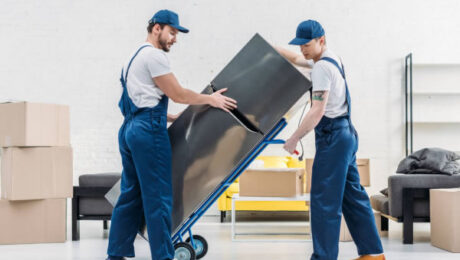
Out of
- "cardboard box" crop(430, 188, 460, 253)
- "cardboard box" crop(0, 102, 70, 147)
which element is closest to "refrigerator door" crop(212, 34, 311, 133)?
"cardboard box" crop(430, 188, 460, 253)

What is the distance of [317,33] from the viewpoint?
9.12 ft

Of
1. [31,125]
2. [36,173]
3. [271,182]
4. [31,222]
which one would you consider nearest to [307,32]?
[271,182]

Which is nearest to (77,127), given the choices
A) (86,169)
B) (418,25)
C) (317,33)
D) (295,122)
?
(86,169)

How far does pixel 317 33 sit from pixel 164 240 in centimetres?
121

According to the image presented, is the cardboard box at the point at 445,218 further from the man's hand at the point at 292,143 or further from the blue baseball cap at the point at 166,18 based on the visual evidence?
the blue baseball cap at the point at 166,18

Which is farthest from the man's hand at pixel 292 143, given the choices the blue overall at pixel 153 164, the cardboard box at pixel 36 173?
the cardboard box at pixel 36 173

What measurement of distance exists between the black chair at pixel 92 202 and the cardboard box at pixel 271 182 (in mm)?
1045

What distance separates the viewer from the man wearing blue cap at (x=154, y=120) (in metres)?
2.69

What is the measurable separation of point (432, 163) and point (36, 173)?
2.90 meters

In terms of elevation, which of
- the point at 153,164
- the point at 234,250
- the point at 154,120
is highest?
the point at 154,120

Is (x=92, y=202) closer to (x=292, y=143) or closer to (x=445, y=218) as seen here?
(x=292, y=143)

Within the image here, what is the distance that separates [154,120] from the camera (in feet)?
8.89

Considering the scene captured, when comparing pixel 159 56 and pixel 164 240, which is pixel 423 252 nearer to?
pixel 164 240

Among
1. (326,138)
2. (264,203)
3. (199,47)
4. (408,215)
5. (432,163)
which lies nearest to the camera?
(326,138)
